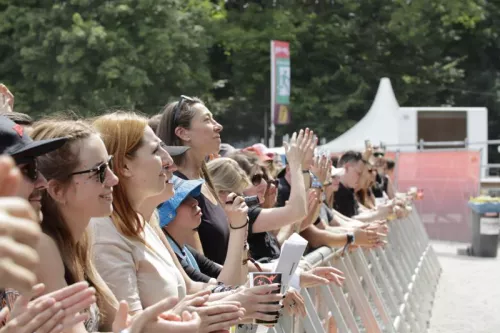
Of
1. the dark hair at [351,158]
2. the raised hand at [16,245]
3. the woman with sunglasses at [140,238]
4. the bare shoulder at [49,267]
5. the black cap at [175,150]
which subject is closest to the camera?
the raised hand at [16,245]

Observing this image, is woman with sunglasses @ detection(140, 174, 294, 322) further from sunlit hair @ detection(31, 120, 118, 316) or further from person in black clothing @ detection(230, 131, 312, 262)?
person in black clothing @ detection(230, 131, 312, 262)

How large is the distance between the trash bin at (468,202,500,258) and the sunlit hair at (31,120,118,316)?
47.0 ft

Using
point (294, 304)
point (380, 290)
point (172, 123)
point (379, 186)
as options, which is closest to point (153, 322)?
point (294, 304)

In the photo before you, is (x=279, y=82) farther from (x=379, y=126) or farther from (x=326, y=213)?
(x=326, y=213)

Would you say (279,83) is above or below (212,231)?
below

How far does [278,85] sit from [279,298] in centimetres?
2604

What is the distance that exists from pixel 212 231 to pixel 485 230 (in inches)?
505

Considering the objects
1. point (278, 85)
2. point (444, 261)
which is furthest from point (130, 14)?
point (444, 261)

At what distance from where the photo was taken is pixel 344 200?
31.6 ft

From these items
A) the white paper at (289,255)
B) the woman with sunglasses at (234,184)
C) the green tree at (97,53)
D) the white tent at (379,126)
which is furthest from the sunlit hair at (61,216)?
the green tree at (97,53)

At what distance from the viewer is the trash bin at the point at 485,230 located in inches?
657

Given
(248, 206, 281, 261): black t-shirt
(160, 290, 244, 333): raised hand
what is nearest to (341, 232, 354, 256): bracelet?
(248, 206, 281, 261): black t-shirt

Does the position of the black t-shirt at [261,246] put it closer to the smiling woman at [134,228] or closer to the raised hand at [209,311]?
the smiling woman at [134,228]

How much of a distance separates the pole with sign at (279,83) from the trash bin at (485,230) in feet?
40.8
